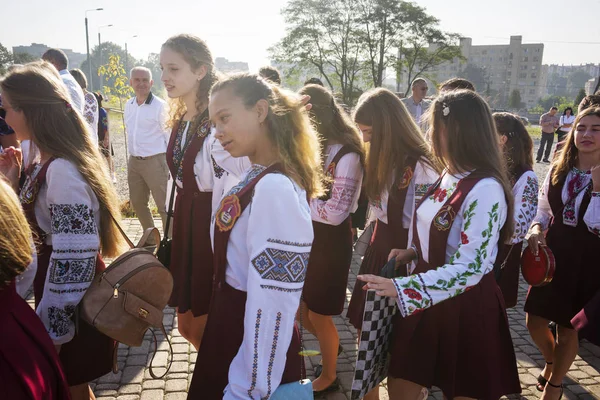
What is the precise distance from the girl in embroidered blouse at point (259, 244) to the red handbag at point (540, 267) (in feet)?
6.23

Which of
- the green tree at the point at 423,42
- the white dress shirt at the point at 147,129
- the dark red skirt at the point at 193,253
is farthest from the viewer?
the green tree at the point at 423,42

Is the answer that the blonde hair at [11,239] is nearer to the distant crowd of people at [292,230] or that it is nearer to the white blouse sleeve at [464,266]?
the distant crowd of people at [292,230]

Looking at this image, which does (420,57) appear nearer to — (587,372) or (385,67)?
(385,67)

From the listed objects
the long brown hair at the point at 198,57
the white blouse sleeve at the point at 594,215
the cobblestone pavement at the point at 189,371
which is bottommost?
the cobblestone pavement at the point at 189,371

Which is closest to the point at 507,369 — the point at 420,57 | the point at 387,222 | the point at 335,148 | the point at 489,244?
the point at 489,244

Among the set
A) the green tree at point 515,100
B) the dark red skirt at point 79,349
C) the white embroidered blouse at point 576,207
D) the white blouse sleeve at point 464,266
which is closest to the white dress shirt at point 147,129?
the dark red skirt at point 79,349

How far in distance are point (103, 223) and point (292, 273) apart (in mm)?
1292

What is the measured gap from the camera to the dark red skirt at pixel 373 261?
9.91 ft

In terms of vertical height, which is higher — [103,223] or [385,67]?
[385,67]

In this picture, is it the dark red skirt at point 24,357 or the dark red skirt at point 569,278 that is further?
the dark red skirt at point 569,278

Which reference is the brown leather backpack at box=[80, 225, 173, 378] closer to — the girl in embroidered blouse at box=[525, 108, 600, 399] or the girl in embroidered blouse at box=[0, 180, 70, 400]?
the girl in embroidered blouse at box=[0, 180, 70, 400]

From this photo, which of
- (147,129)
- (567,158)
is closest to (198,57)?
(567,158)

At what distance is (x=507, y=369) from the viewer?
2.30 metres

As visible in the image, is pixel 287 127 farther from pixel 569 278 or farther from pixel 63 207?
pixel 569 278
